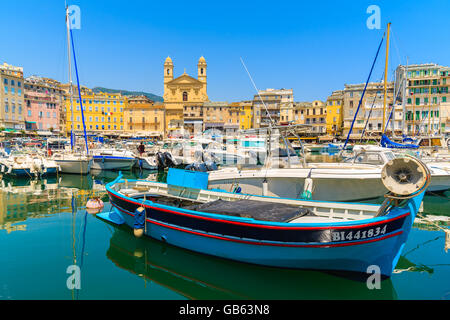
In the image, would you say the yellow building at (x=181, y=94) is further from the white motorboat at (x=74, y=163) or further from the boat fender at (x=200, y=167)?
the boat fender at (x=200, y=167)

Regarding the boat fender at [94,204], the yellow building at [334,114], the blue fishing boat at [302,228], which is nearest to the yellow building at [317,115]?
the yellow building at [334,114]

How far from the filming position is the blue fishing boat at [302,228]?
6062 millimetres

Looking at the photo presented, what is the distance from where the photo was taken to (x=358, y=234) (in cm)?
602

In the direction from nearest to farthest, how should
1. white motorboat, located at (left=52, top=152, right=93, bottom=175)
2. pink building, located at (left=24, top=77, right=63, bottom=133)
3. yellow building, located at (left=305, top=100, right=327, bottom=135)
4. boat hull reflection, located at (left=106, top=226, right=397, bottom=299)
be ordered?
boat hull reflection, located at (left=106, top=226, right=397, bottom=299) → white motorboat, located at (left=52, top=152, right=93, bottom=175) → pink building, located at (left=24, top=77, right=63, bottom=133) → yellow building, located at (left=305, top=100, right=327, bottom=135)

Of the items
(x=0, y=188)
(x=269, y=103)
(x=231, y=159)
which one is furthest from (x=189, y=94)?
(x=0, y=188)

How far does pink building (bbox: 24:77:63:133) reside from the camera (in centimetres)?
7306

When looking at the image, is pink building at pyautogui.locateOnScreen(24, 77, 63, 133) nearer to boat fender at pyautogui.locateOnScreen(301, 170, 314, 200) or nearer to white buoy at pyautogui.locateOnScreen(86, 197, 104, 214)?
white buoy at pyautogui.locateOnScreen(86, 197, 104, 214)

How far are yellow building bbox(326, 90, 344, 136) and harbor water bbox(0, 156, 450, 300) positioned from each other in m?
68.7

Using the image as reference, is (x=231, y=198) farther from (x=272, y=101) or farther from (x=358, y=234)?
(x=272, y=101)

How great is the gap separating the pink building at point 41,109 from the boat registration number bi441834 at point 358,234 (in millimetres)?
78857

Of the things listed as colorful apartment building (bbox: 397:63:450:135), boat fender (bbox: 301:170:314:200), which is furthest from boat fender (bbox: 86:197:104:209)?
colorful apartment building (bbox: 397:63:450:135)

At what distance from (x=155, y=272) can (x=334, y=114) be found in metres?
75.7
